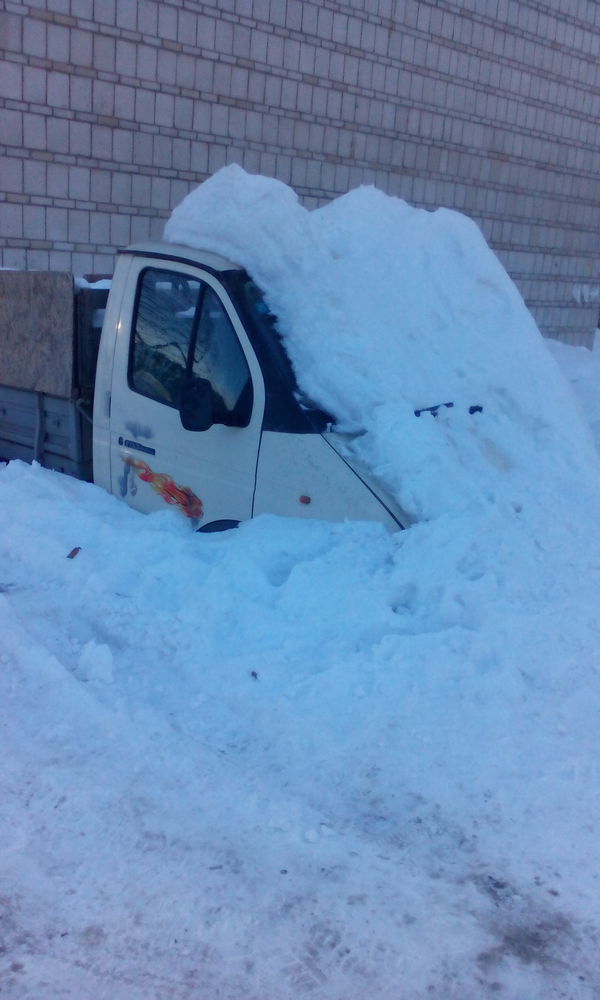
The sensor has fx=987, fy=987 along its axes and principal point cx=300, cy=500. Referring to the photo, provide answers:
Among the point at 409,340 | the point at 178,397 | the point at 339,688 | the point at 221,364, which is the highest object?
the point at 409,340

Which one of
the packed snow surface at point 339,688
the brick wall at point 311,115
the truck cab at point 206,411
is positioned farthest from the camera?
the brick wall at point 311,115

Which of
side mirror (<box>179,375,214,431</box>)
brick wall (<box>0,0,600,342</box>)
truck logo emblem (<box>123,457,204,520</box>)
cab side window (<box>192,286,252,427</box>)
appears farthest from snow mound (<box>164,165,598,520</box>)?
brick wall (<box>0,0,600,342</box>)

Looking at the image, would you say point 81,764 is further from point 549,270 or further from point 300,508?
point 549,270

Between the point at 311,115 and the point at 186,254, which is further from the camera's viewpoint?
the point at 311,115

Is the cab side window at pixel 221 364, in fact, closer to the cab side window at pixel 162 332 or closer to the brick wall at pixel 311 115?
the cab side window at pixel 162 332

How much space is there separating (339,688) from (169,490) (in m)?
1.85

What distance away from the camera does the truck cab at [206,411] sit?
485 cm

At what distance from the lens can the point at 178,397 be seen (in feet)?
17.6

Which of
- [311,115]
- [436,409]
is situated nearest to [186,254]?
[436,409]

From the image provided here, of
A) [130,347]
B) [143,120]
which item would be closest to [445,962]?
[130,347]

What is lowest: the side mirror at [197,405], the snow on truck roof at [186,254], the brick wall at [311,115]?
the side mirror at [197,405]

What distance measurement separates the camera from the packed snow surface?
2920 millimetres

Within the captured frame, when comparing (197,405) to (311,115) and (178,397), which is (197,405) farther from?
(311,115)

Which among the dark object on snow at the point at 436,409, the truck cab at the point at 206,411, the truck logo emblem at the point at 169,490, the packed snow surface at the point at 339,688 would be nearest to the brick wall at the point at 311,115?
the truck cab at the point at 206,411
